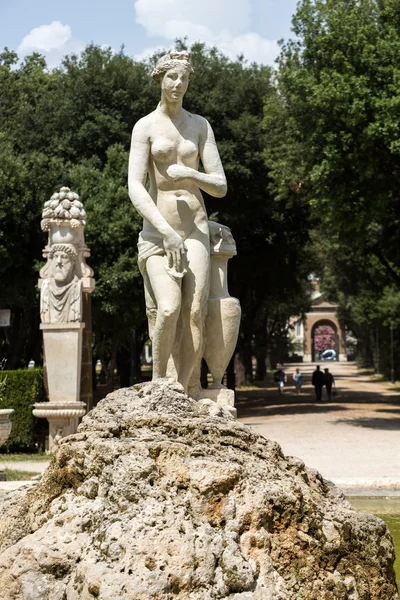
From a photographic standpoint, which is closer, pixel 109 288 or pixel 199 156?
pixel 199 156

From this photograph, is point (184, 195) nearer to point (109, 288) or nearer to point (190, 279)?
point (190, 279)

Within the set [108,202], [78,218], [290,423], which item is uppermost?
[108,202]

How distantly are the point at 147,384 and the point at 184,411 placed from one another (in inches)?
14.7

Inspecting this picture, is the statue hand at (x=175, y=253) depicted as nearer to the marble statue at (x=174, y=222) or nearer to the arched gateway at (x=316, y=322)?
the marble statue at (x=174, y=222)

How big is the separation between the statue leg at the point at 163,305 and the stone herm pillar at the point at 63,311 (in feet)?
30.6

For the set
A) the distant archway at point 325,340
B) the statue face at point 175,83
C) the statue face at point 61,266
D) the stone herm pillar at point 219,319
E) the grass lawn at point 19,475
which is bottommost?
the grass lawn at point 19,475

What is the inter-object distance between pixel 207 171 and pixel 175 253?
91 cm

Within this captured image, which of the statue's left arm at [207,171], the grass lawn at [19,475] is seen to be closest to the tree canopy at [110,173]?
the grass lawn at [19,475]

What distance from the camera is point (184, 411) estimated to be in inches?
187

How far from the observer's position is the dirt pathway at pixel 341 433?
11780 mm

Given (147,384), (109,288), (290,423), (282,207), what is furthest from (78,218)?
(282,207)

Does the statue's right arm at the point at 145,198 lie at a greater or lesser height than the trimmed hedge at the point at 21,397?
greater

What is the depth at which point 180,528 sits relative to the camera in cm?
376

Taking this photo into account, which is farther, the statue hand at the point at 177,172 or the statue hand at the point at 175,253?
the statue hand at the point at 177,172
